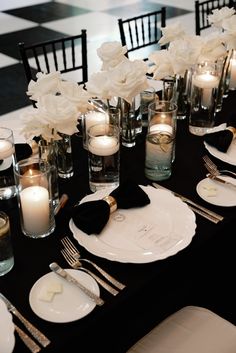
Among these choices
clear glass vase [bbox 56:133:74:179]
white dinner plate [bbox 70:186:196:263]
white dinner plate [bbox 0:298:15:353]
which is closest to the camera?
white dinner plate [bbox 0:298:15:353]

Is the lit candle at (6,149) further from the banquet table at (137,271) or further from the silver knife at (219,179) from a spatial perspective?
the silver knife at (219,179)

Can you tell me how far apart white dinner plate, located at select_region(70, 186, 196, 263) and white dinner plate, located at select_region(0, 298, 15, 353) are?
0.87 ft

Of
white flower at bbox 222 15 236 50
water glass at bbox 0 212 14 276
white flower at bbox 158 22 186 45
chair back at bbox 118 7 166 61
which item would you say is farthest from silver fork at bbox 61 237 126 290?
chair back at bbox 118 7 166 61

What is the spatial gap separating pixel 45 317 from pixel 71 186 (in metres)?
0.54

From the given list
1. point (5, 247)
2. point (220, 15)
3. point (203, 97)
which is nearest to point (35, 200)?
point (5, 247)

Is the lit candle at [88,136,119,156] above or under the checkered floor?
above

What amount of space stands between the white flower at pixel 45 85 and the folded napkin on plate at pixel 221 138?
0.60 m

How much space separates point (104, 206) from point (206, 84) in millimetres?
748

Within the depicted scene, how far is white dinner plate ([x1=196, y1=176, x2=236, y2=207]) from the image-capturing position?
1.37 meters

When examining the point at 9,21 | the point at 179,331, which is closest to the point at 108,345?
the point at 179,331

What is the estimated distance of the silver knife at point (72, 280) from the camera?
103 cm

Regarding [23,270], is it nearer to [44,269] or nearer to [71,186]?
[44,269]

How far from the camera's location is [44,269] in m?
1.13

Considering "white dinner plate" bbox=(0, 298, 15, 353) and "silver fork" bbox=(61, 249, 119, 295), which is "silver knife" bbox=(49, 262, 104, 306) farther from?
"white dinner plate" bbox=(0, 298, 15, 353)
